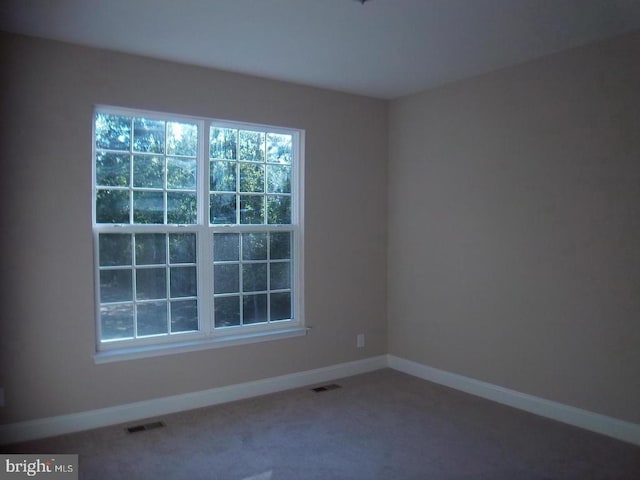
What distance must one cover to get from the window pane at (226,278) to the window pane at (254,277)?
0.06 metres

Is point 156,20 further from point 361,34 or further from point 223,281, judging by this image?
point 223,281

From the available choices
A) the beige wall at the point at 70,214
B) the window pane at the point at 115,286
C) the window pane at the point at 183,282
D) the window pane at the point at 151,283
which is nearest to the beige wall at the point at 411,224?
the beige wall at the point at 70,214

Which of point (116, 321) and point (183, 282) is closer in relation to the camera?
point (116, 321)

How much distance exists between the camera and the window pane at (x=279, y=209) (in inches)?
179

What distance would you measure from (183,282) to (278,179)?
120cm

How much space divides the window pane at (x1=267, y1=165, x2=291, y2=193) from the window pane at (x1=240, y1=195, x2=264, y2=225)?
145 mm

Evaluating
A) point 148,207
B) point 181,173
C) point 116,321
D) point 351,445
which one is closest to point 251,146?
point 181,173

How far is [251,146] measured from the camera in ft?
14.4

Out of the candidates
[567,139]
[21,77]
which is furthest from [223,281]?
[567,139]

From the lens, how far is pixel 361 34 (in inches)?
131

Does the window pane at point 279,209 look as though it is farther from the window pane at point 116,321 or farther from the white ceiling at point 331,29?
the window pane at point 116,321

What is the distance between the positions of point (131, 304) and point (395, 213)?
2571mm

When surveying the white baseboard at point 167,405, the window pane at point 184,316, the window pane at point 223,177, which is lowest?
the white baseboard at point 167,405

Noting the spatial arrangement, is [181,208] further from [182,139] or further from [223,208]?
[182,139]
